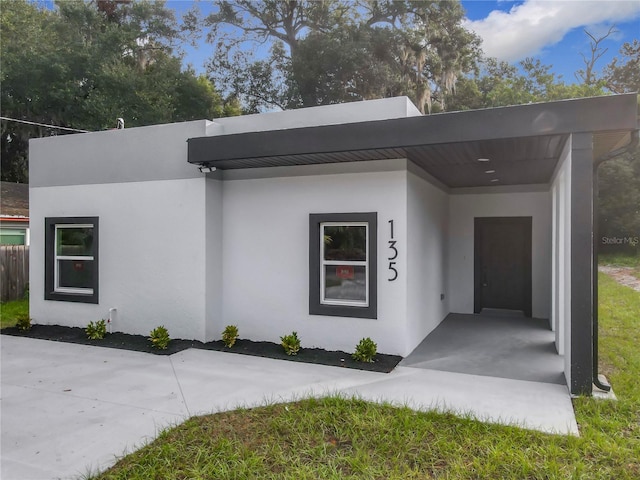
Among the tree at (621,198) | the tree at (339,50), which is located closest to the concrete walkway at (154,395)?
the tree at (339,50)

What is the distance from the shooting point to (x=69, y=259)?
7.84m

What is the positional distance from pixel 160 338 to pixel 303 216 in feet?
9.08

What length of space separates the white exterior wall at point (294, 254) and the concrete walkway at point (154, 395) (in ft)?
2.48

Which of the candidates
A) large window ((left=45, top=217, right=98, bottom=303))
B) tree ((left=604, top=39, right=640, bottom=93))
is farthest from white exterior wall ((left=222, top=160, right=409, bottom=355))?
tree ((left=604, top=39, right=640, bottom=93))

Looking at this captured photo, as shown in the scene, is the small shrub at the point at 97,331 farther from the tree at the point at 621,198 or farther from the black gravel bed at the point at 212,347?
the tree at the point at 621,198

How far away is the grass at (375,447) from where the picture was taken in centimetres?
315

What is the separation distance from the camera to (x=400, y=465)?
3258 millimetres

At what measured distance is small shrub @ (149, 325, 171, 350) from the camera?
648 centimetres

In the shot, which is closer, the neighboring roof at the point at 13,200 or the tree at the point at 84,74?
the neighboring roof at the point at 13,200

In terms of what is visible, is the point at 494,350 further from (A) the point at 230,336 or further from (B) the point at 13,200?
(B) the point at 13,200

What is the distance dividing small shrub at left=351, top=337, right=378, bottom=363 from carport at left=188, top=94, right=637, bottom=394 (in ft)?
7.32

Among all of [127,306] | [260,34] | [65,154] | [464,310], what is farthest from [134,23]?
[464,310]

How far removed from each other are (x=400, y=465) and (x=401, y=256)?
309 centimetres

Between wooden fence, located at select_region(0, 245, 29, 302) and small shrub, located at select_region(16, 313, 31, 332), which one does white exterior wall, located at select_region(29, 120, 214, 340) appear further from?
wooden fence, located at select_region(0, 245, 29, 302)
